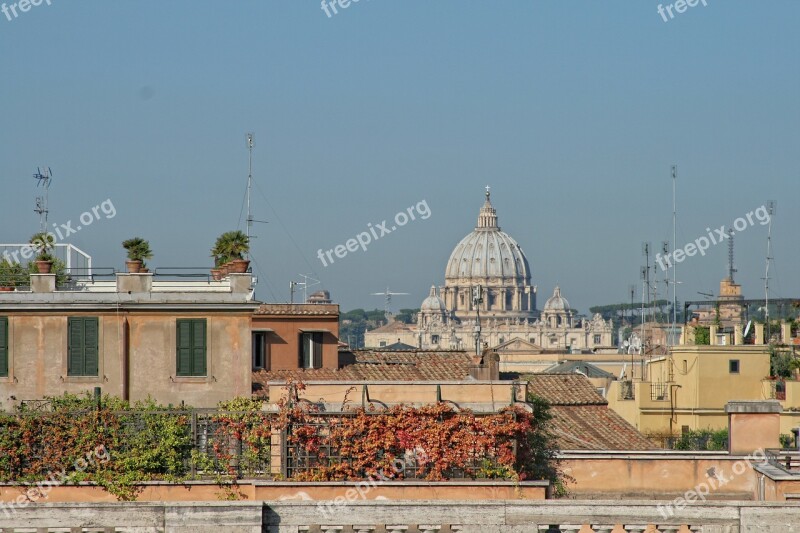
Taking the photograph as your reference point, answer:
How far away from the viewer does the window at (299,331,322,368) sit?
30812 millimetres

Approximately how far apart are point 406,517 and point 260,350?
73.1ft

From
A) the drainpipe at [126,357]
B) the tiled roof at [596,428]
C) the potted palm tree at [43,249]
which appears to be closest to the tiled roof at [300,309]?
the tiled roof at [596,428]

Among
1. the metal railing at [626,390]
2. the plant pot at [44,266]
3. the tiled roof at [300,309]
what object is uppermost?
the plant pot at [44,266]

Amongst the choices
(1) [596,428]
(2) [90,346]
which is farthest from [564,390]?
(2) [90,346]

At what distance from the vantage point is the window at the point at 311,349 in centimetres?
3081

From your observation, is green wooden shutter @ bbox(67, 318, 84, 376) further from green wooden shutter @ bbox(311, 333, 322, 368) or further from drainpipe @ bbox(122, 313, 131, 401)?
green wooden shutter @ bbox(311, 333, 322, 368)

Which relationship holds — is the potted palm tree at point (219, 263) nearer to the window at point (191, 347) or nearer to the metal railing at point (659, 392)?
the window at point (191, 347)

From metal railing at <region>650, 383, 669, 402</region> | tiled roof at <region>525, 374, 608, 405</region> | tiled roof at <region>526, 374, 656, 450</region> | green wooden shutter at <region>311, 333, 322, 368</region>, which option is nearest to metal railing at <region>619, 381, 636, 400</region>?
metal railing at <region>650, 383, 669, 402</region>

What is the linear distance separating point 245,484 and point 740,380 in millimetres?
35272

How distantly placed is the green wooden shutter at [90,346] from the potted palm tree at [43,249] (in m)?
1.64

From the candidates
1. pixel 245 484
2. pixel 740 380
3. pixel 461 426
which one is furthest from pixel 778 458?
pixel 740 380

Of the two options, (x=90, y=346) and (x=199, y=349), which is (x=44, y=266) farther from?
(x=199, y=349)

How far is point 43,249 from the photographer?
21.9m

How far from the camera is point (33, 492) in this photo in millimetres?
11898
